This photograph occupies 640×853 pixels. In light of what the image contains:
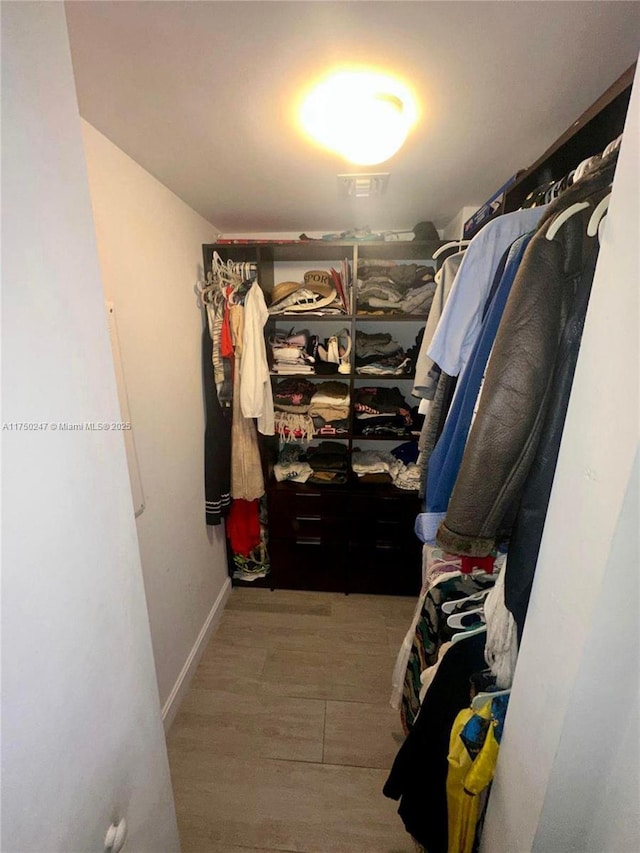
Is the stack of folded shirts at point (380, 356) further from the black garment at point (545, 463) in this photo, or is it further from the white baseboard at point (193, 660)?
the white baseboard at point (193, 660)

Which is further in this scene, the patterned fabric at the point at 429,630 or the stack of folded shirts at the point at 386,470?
the stack of folded shirts at the point at 386,470

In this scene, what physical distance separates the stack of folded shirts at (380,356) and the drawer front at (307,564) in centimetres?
113

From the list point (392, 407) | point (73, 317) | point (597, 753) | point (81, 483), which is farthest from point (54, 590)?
point (392, 407)

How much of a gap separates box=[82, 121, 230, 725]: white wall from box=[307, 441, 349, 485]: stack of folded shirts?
691 mm

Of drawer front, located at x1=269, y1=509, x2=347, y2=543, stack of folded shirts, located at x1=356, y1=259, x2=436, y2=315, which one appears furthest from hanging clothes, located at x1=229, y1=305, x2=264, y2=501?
stack of folded shirts, located at x1=356, y1=259, x2=436, y2=315

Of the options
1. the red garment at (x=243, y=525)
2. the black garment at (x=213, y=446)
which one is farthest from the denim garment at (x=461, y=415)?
the red garment at (x=243, y=525)

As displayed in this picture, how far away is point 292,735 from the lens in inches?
58.6

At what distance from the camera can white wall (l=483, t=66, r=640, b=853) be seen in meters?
0.50

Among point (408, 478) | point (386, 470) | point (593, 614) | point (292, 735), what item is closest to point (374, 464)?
point (386, 470)

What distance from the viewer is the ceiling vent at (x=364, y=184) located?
54.9 inches

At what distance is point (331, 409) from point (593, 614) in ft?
5.44

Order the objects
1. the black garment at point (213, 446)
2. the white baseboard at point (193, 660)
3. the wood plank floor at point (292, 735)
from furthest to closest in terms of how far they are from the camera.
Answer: the black garment at point (213, 446), the white baseboard at point (193, 660), the wood plank floor at point (292, 735)

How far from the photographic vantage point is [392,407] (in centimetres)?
213

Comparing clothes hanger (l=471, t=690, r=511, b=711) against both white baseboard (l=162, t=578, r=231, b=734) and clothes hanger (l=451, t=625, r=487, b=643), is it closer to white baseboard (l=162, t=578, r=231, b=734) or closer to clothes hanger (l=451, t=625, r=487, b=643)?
clothes hanger (l=451, t=625, r=487, b=643)
